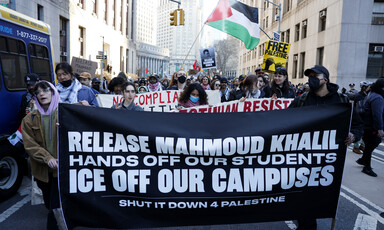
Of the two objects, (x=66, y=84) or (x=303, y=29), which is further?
(x=303, y=29)

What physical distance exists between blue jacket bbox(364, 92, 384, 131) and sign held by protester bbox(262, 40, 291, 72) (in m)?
4.90

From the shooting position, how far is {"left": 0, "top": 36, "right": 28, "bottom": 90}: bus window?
515 centimetres

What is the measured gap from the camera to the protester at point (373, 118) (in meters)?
6.25

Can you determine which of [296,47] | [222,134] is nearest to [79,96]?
[222,134]

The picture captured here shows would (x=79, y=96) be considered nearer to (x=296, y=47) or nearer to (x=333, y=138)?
(x=333, y=138)

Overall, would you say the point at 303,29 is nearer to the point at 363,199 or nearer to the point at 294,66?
the point at 294,66

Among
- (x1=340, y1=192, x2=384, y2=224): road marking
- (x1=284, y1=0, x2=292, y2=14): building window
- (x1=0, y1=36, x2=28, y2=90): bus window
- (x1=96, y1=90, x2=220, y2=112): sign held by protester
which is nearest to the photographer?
(x1=340, y1=192, x2=384, y2=224): road marking

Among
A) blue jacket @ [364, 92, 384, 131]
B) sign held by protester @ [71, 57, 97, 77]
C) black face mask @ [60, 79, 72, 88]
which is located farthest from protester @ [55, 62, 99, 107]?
sign held by protester @ [71, 57, 97, 77]

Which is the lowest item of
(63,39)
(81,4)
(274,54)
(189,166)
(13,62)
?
(189,166)

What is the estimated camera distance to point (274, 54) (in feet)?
37.0

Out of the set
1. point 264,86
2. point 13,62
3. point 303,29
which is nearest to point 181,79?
point 264,86

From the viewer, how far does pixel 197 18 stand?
179625mm

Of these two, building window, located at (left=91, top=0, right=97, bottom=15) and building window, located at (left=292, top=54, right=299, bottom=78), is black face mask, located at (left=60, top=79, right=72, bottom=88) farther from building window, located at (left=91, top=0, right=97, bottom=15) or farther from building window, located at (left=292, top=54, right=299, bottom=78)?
building window, located at (left=292, top=54, right=299, bottom=78)

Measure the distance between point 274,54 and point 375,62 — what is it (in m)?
14.1
